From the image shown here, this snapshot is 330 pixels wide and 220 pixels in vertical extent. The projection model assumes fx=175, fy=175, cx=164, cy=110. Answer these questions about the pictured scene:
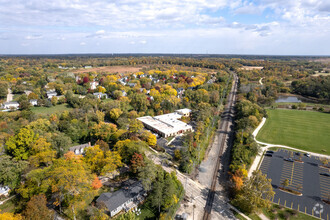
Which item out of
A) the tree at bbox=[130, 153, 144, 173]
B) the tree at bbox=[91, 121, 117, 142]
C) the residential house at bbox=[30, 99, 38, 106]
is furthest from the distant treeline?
the residential house at bbox=[30, 99, 38, 106]

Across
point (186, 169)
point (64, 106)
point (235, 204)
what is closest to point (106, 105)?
point (64, 106)

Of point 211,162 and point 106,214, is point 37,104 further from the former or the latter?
point 211,162

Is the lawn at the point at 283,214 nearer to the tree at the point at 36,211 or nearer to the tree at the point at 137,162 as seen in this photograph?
the tree at the point at 137,162

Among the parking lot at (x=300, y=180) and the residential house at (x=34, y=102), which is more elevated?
the residential house at (x=34, y=102)

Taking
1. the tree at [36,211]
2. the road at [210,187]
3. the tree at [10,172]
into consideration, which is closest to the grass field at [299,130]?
the road at [210,187]

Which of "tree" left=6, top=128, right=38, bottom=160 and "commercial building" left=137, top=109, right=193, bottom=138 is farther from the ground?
"tree" left=6, top=128, right=38, bottom=160

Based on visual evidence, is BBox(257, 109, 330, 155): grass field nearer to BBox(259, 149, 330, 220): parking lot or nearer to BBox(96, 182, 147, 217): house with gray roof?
BBox(259, 149, 330, 220): parking lot

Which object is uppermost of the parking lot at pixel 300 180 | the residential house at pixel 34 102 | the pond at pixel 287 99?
the residential house at pixel 34 102
